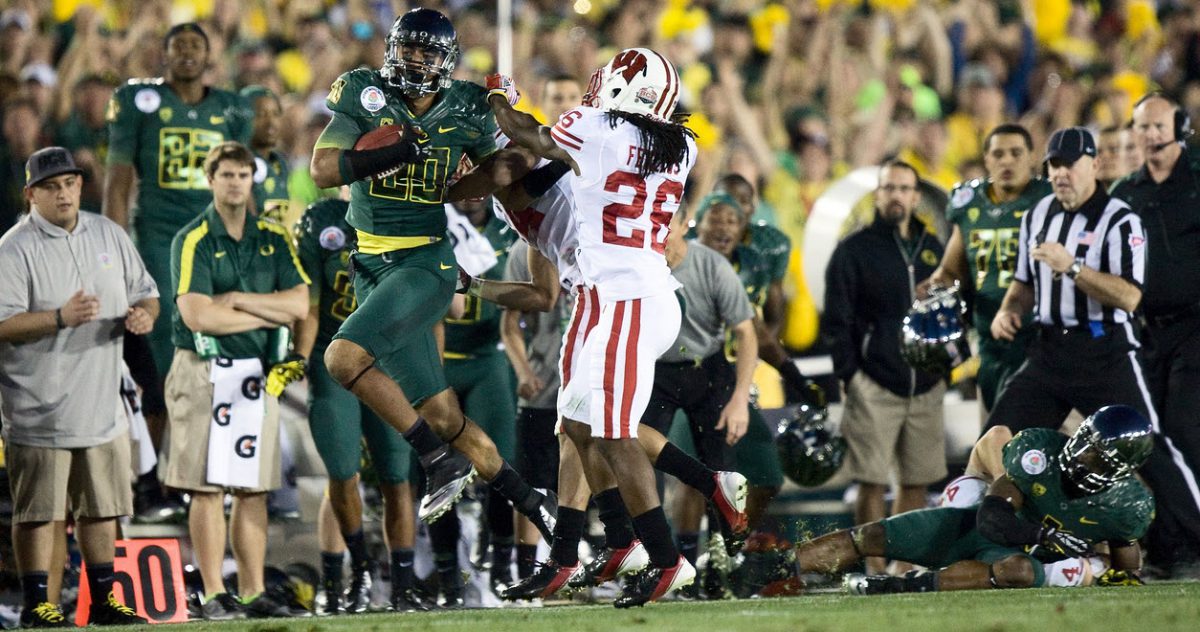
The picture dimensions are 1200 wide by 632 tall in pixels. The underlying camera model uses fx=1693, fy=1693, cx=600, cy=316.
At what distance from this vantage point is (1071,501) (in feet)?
23.1

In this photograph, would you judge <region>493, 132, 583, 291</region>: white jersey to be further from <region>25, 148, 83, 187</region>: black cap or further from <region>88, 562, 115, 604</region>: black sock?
<region>88, 562, 115, 604</region>: black sock

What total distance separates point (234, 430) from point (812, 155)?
5.53m

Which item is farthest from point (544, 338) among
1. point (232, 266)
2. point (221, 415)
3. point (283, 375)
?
point (221, 415)

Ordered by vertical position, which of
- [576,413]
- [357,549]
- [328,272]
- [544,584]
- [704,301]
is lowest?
[357,549]

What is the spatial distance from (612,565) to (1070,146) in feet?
10.4

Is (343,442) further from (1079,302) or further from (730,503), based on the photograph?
(1079,302)

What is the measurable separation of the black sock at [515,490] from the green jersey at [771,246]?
290 cm

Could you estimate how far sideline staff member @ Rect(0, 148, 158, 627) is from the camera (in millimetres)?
6969

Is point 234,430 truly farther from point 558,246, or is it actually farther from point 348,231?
point 558,246

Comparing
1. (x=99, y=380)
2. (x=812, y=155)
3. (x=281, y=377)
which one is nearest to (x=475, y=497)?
(x=281, y=377)

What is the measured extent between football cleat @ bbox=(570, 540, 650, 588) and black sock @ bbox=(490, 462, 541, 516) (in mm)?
528

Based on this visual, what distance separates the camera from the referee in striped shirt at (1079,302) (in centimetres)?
755

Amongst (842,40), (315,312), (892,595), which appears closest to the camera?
(892,595)

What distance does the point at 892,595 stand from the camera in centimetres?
653
